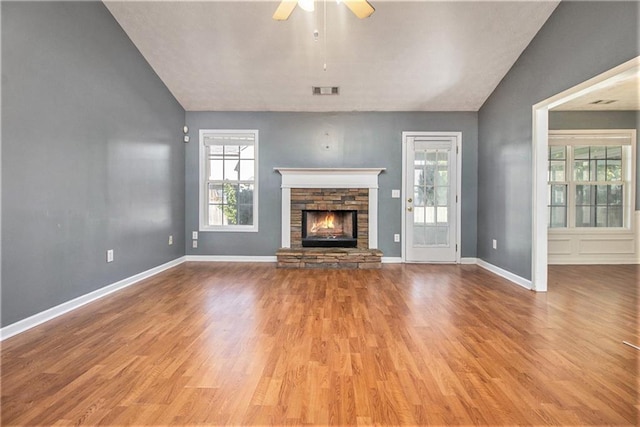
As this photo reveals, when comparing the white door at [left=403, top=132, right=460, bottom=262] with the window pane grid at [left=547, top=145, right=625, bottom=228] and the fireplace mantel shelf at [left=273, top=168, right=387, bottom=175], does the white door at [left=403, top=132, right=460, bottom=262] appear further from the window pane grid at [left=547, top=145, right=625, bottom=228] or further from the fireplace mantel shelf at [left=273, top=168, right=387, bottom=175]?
the window pane grid at [left=547, top=145, right=625, bottom=228]

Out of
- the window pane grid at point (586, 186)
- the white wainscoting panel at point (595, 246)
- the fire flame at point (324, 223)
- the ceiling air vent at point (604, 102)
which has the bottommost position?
the white wainscoting panel at point (595, 246)

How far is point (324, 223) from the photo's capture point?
16.9 ft

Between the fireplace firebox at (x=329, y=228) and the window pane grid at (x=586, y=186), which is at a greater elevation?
the window pane grid at (x=586, y=186)

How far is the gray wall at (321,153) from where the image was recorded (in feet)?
16.3

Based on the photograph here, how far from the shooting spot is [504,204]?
4152mm

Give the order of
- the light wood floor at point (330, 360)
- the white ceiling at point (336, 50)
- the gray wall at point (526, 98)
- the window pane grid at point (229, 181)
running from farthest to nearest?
the window pane grid at point (229, 181) < the white ceiling at point (336, 50) < the gray wall at point (526, 98) < the light wood floor at point (330, 360)

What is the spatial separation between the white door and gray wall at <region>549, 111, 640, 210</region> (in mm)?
1780

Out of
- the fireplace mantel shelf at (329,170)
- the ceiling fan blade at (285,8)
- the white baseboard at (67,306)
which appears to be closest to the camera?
the white baseboard at (67,306)

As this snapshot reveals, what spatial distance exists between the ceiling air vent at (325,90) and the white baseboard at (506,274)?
11.1ft

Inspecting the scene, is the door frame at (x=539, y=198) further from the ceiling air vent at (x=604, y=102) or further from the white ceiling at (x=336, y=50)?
the ceiling air vent at (x=604, y=102)

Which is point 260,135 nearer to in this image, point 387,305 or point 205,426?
point 387,305

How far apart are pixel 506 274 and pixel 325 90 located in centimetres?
354

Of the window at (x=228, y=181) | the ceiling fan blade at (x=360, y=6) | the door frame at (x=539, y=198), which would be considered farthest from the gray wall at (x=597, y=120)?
the window at (x=228, y=181)

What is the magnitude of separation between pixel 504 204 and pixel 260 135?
3739mm
